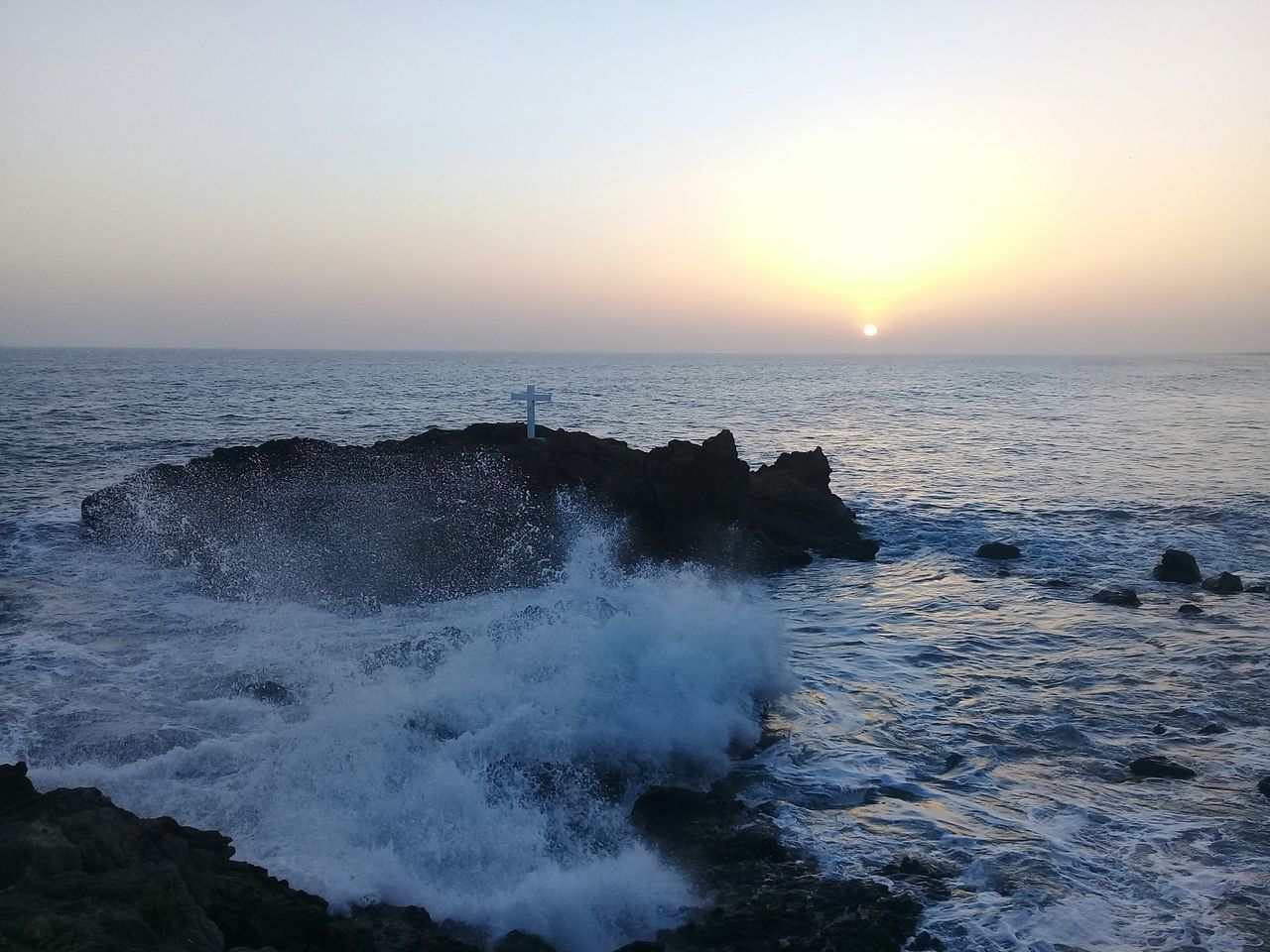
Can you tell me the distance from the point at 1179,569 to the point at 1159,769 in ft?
33.7

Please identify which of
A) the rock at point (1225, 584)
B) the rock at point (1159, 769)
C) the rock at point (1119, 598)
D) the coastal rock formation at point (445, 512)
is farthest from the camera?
the rock at point (1225, 584)

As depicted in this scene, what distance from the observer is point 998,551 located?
2083 centimetres

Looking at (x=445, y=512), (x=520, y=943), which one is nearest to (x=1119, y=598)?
(x=445, y=512)

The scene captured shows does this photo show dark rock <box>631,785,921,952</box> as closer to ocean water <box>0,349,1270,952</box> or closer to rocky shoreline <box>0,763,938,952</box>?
rocky shoreline <box>0,763,938,952</box>

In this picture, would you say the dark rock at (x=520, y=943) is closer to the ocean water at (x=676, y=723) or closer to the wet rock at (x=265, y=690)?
the ocean water at (x=676, y=723)

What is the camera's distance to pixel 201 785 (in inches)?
332

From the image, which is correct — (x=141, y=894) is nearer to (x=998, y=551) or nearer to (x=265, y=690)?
(x=265, y=690)

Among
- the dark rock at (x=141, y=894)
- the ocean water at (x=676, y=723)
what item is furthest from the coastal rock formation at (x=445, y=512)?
the dark rock at (x=141, y=894)

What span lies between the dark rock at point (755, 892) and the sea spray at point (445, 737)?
0.98 feet

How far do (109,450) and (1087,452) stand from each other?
130ft

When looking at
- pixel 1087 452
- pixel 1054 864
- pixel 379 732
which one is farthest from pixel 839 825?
pixel 1087 452

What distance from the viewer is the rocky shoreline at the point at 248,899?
490cm

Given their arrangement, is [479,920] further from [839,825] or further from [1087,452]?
[1087,452]

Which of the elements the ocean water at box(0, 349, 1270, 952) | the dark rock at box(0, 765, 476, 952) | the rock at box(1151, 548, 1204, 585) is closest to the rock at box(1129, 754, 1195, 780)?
the ocean water at box(0, 349, 1270, 952)
